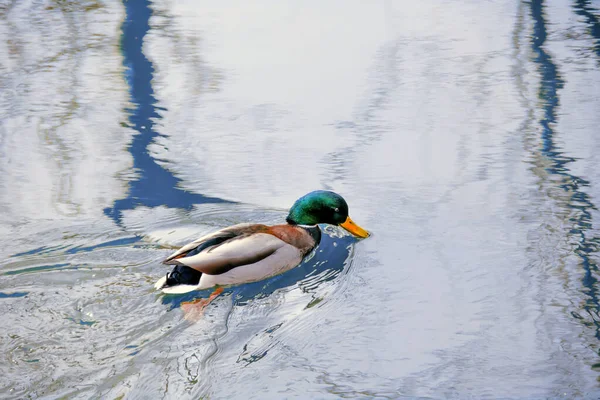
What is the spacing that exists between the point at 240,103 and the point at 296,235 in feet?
7.90

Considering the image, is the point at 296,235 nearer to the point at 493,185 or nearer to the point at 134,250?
the point at 134,250

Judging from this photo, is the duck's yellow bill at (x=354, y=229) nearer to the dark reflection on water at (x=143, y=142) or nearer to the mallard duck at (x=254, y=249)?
the mallard duck at (x=254, y=249)

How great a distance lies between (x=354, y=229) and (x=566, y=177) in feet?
5.11

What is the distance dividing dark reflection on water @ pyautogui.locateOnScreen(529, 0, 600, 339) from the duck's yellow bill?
3.59ft

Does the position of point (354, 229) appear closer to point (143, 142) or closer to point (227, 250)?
point (227, 250)

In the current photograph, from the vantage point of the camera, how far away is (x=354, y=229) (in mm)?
4477

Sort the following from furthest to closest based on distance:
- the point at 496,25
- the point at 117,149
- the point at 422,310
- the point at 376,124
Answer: the point at 496,25 < the point at 376,124 < the point at 117,149 < the point at 422,310

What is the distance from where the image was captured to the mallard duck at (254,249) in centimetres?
389

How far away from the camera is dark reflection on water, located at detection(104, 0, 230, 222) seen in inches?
191

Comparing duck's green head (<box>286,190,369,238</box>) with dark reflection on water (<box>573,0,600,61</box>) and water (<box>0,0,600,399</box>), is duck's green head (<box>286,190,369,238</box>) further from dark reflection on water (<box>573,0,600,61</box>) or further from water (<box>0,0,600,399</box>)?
dark reflection on water (<box>573,0,600,61</box>)

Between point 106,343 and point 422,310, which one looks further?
point 422,310

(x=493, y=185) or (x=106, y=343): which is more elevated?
(x=106, y=343)

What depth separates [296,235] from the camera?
434 centimetres

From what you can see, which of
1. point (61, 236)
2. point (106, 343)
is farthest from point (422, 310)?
point (61, 236)
